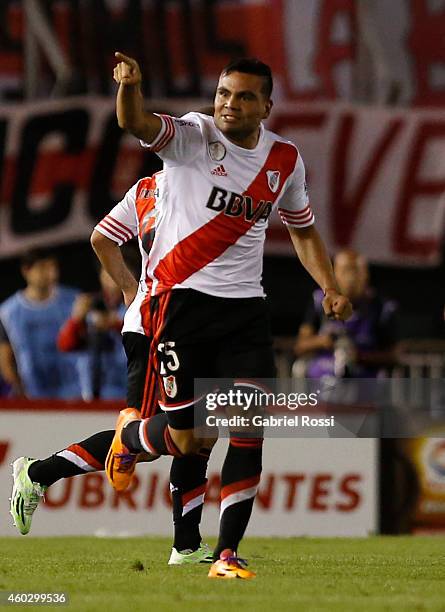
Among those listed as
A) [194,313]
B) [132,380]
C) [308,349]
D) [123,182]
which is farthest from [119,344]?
[123,182]

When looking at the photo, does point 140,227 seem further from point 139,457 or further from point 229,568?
point 229,568

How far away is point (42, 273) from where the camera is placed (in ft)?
40.8

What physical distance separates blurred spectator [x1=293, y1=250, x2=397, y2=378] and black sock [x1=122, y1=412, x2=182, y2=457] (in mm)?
4081

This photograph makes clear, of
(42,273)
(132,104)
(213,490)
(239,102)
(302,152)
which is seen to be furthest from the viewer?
(302,152)

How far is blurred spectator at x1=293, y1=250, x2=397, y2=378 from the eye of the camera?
1168 cm

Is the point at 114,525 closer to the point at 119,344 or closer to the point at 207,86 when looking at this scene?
the point at 119,344

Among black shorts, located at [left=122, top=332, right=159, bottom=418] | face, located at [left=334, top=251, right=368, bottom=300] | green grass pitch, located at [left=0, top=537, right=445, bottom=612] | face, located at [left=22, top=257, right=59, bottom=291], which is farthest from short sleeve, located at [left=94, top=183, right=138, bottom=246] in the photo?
face, located at [left=22, top=257, right=59, bottom=291]

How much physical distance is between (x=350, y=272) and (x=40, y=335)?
8.61ft

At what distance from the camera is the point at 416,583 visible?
703 cm

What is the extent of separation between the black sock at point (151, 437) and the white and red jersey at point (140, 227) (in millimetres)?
475

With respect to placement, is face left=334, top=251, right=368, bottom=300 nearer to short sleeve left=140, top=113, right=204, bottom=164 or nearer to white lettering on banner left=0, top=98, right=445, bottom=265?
short sleeve left=140, top=113, right=204, bottom=164

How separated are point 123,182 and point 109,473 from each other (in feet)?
38.8

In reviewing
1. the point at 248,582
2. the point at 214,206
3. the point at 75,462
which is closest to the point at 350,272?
the point at 75,462

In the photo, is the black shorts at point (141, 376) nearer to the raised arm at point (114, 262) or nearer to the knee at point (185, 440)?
the raised arm at point (114, 262)
